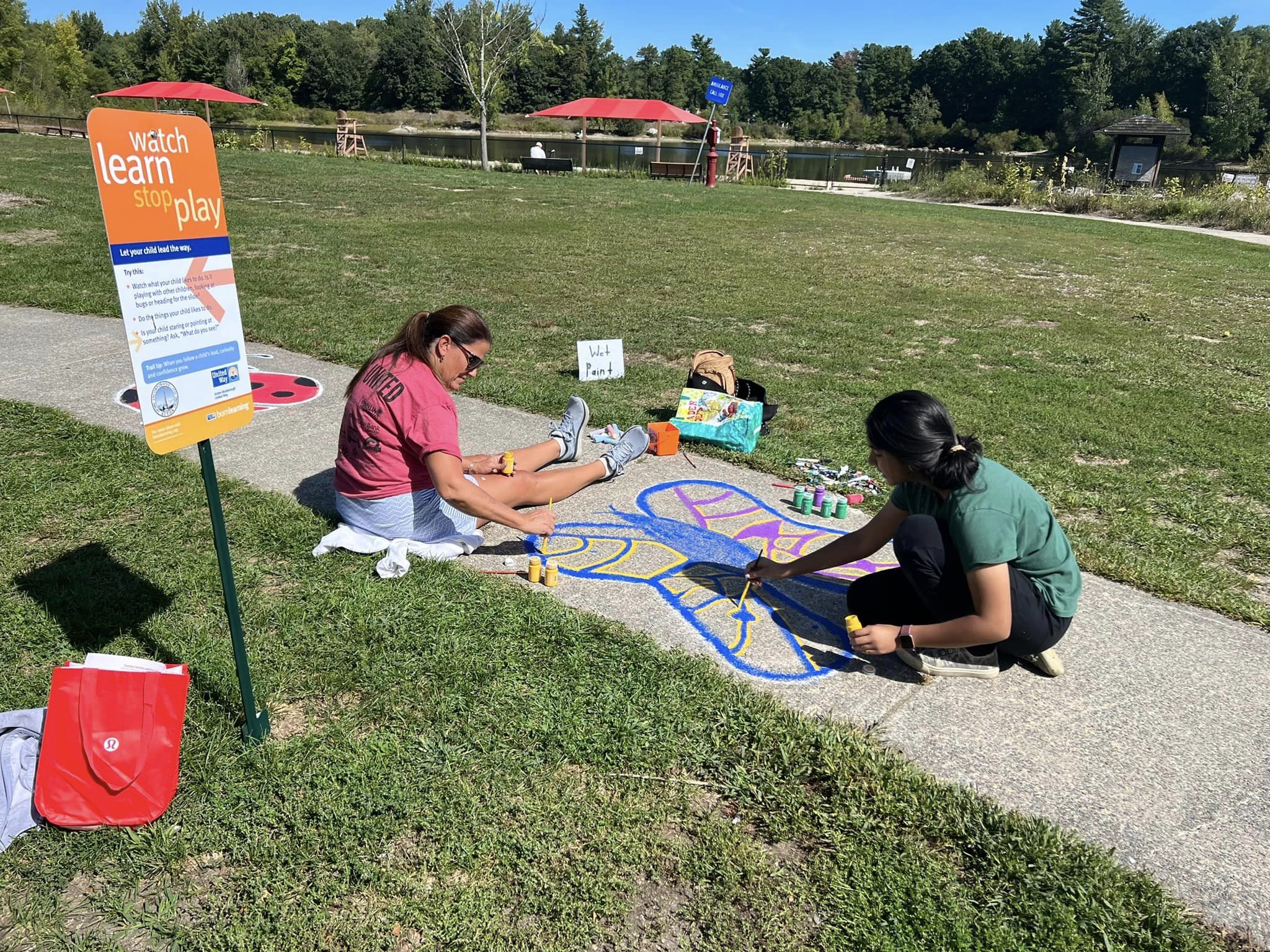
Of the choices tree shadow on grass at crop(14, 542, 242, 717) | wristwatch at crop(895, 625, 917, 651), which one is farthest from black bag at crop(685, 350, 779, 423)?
tree shadow on grass at crop(14, 542, 242, 717)

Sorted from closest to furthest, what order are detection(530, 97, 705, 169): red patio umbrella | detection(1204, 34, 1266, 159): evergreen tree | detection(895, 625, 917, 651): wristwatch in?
detection(895, 625, 917, 651): wristwatch < detection(530, 97, 705, 169): red patio umbrella < detection(1204, 34, 1266, 159): evergreen tree

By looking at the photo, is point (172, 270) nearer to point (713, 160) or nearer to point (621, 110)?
point (713, 160)

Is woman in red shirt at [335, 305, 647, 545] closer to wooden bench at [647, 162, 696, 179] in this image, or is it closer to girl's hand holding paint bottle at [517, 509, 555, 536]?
girl's hand holding paint bottle at [517, 509, 555, 536]

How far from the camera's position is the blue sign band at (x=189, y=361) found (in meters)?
1.98

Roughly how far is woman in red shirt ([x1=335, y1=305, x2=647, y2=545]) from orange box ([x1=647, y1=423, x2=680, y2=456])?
1252 mm

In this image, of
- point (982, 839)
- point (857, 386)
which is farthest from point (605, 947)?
point (857, 386)

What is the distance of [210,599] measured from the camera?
3.31 metres

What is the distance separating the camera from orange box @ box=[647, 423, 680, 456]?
5.00m

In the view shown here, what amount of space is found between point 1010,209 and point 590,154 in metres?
30.9

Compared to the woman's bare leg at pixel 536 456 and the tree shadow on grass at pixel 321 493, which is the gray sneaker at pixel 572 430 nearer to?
the woman's bare leg at pixel 536 456

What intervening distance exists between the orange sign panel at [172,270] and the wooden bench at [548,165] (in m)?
26.6

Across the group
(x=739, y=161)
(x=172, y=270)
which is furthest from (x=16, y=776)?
(x=739, y=161)

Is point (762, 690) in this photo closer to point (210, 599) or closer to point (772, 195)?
point (210, 599)

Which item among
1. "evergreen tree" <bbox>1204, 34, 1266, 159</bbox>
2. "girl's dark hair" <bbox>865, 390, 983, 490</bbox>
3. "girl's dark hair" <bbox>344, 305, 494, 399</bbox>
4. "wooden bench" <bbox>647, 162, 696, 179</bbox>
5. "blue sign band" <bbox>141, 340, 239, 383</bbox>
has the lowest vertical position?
"girl's dark hair" <bbox>865, 390, 983, 490</bbox>
